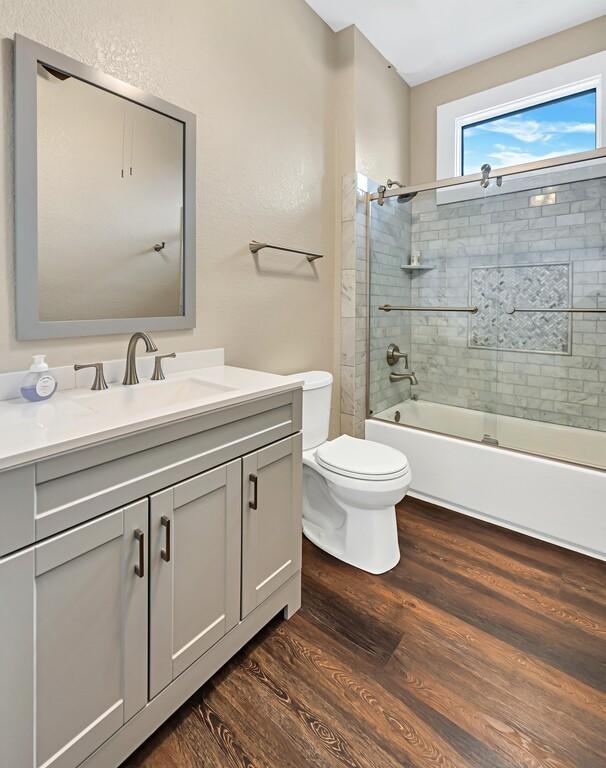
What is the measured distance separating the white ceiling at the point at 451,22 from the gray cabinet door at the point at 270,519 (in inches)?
96.5

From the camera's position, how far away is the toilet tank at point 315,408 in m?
2.14

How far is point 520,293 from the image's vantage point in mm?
2680

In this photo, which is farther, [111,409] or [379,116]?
[379,116]

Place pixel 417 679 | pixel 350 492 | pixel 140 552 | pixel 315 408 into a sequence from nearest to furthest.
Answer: pixel 140 552, pixel 417 679, pixel 350 492, pixel 315 408

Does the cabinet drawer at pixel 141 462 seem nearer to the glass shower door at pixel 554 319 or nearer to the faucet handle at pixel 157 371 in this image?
the faucet handle at pixel 157 371

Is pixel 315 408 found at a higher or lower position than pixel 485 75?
lower

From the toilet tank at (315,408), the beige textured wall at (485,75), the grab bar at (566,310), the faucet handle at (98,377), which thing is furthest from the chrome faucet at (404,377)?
the faucet handle at (98,377)

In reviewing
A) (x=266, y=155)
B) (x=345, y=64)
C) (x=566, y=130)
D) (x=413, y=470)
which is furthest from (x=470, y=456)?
(x=345, y=64)

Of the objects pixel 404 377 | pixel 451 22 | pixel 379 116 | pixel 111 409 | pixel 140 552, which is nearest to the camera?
pixel 140 552

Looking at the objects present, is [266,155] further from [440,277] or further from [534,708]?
[534,708]

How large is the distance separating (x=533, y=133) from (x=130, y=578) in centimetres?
346

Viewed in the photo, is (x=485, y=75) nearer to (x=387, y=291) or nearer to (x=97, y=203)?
(x=387, y=291)

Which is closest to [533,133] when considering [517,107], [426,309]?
[517,107]

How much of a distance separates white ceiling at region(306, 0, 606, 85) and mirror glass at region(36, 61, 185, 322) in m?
1.54
